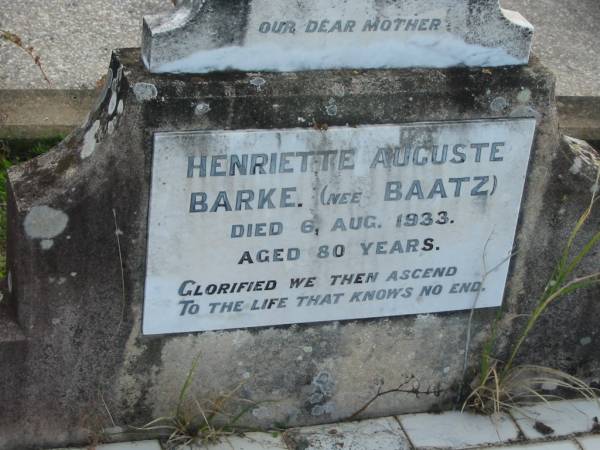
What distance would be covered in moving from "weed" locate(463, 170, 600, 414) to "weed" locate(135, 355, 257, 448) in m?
0.85

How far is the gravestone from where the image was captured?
3326 millimetres

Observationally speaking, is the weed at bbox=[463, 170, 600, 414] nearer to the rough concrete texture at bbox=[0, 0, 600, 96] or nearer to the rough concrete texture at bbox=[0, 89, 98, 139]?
the rough concrete texture at bbox=[0, 0, 600, 96]

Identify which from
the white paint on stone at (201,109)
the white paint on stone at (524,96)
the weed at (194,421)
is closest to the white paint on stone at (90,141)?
the white paint on stone at (201,109)

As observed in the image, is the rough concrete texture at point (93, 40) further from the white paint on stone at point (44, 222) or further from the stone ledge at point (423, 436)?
the stone ledge at point (423, 436)

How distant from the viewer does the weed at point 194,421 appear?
3.71 m

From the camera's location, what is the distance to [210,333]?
3.64 metres

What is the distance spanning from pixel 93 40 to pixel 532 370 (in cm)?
247

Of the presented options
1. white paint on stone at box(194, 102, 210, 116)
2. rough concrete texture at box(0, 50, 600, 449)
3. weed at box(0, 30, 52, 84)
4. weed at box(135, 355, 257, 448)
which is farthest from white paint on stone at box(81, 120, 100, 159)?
weed at box(0, 30, 52, 84)

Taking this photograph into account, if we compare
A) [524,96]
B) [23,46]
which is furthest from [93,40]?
[524,96]

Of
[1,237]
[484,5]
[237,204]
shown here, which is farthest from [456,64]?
[1,237]

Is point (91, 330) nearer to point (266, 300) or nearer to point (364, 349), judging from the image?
point (266, 300)

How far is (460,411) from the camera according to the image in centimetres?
407

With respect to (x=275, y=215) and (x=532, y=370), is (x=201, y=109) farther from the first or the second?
(x=532, y=370)

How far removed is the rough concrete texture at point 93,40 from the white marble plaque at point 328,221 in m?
1.62
